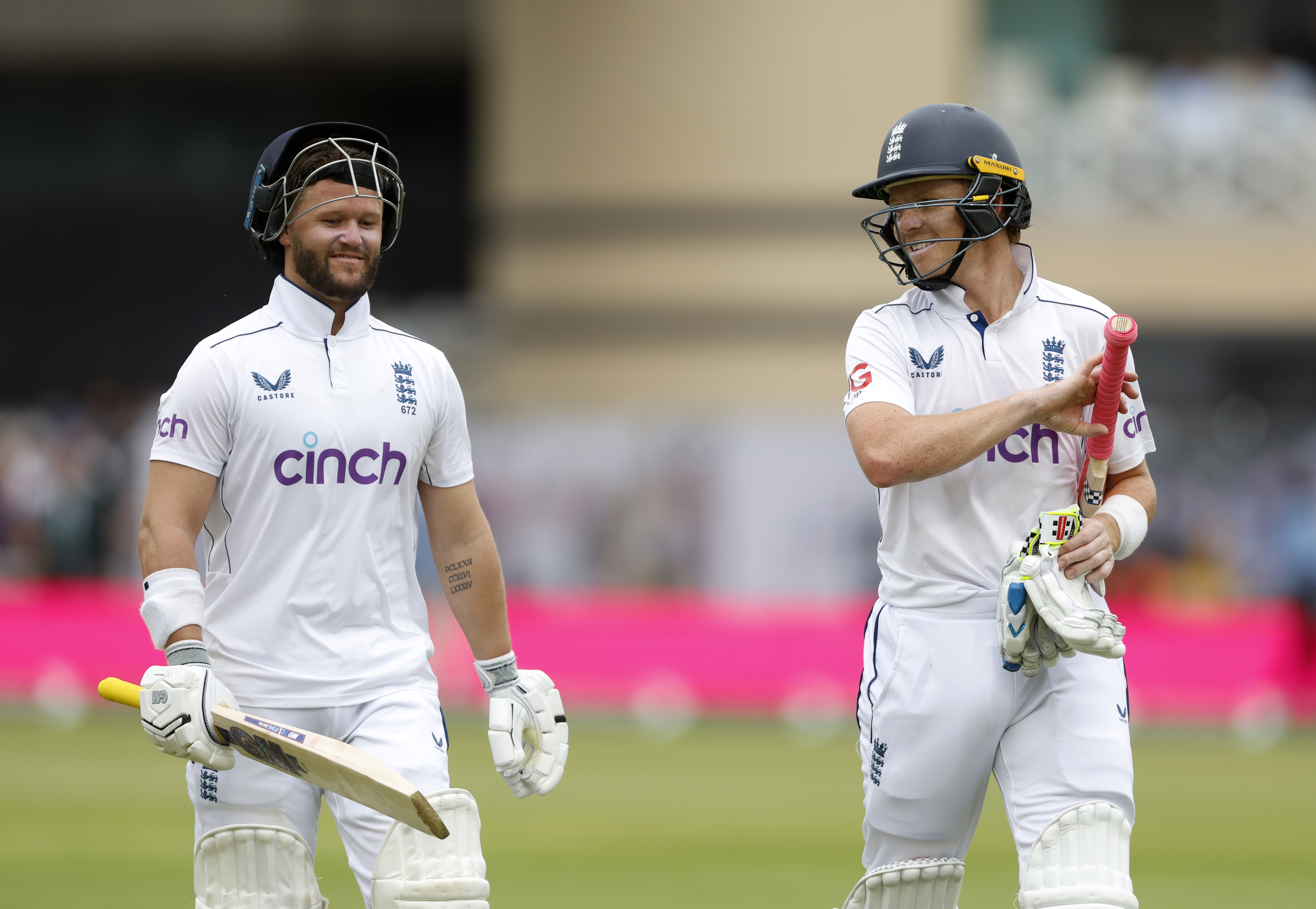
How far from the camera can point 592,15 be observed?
23016mm

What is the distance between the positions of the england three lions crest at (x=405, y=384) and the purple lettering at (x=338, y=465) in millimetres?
230

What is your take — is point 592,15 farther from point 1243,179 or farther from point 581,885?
point 581,885

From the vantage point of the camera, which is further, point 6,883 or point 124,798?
point 124,798

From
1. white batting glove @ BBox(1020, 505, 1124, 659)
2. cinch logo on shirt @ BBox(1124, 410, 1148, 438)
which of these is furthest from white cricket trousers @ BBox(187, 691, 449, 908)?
cinch logo on shirt @ BBox(1124, 410, 1148, 438)

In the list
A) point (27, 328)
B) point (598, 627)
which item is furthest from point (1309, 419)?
point (27, 328)

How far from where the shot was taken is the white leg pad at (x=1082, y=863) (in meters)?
4.54

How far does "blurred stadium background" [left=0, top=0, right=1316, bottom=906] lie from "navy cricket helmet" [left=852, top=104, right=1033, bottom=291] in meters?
4.36

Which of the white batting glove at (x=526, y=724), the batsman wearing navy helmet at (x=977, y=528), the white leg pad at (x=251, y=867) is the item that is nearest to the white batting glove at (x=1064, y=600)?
the batsman wearing navy helmet at (x=977, y=528)

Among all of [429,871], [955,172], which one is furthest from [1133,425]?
[429,871]

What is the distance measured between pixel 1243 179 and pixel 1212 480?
515 centimetres

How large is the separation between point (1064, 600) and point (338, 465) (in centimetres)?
191

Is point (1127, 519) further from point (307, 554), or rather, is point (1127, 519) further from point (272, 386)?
point (272, 386)

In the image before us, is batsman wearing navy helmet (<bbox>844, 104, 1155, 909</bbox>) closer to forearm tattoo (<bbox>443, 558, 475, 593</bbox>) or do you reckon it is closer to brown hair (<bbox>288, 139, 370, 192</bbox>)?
forearm tattoo (<bbox>443, 558, 475, 593</bbox>)

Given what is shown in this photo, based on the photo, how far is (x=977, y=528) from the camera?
16.3 ft
